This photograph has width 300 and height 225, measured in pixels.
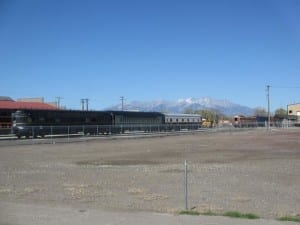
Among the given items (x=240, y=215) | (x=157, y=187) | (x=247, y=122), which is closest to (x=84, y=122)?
(x=157, y=187)

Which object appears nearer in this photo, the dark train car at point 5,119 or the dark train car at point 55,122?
the dark train car at point 55,122

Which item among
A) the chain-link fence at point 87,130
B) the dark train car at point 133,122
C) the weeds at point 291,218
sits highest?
the dark train car at point 133,122

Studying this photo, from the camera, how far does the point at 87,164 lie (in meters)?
27.7

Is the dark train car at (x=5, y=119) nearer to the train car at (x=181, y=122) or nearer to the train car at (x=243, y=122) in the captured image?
the train car at (x=181, y=122)

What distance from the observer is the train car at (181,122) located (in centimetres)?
9572

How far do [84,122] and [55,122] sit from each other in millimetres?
6629

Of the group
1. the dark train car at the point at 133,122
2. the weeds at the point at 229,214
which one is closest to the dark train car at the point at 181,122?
the dark train car at the point at 133,122

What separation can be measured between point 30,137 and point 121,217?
51.4 meters

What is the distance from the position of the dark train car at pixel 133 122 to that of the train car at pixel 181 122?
3.15 m

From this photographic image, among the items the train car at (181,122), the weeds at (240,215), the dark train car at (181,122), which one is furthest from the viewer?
the train car at (181,122)

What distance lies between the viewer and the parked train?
62.6 metres

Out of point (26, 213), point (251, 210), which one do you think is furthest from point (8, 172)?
point (251, 210)

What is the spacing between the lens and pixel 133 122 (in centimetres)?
8706

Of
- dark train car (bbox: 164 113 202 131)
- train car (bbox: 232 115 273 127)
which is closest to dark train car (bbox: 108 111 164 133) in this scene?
dark train car (bbox: 164 113 202 131)
